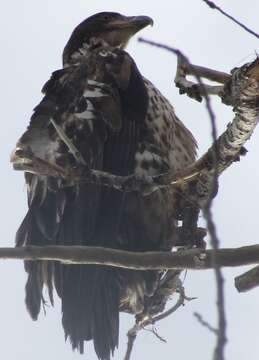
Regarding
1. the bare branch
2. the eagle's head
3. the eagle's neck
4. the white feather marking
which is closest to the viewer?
the bare branch

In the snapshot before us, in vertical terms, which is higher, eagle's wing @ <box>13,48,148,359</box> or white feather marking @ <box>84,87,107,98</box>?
white feather marking @ <box>84,87,107,98</box>

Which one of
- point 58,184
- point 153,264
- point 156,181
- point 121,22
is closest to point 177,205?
point 58,184

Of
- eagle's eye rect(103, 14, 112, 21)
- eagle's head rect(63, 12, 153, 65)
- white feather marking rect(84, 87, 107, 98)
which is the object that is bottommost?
white feather marking rect(84, 87, 107, 98)

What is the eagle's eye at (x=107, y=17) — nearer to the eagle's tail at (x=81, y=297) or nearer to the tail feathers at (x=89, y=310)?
the eagle's tail at (x=81, y=297)

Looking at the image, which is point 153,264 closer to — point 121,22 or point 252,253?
point 252,253

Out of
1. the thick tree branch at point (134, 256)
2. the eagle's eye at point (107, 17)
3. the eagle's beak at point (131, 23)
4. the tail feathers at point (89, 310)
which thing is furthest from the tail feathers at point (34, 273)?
the eagle's eye at point (107, 17)

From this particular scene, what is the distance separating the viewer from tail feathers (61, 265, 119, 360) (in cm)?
615

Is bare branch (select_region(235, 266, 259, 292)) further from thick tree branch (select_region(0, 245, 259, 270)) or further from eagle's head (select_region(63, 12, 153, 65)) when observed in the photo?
eagle's head (select_region(63, 12, 153, 65))

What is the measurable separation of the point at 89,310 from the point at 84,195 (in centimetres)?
86

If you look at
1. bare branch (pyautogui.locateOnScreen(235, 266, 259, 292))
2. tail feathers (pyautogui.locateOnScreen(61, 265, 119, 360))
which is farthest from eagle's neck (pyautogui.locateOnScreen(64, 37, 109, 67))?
bare branch (pyautogui.locateOnScreen(235, 266, 259, 292))

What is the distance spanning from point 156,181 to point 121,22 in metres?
3.31

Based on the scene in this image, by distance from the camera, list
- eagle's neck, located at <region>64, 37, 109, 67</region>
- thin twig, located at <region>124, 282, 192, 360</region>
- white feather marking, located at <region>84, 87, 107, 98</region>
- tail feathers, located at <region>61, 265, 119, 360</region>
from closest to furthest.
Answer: thin twig, located at <region>124, 282, 192, 360</region>
tail feathers, located at <region>61, 265, 119, 360</region>
white feather marking, located at <region>84, 87, 107, 98</region>
eagle's neck, located at <region>64, 37, 109, 67</region>

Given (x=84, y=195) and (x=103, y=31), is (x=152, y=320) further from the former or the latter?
(x=103, y=31)

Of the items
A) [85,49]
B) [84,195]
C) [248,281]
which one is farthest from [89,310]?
[85,49]
